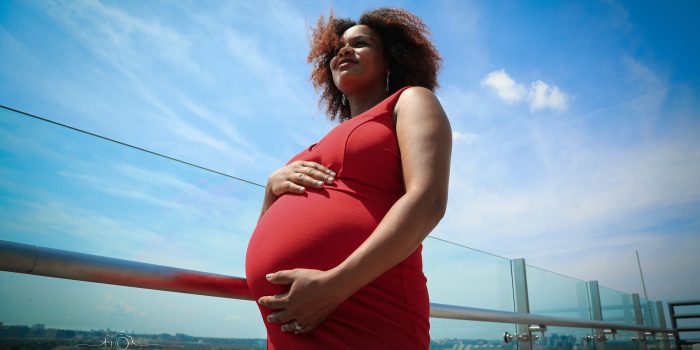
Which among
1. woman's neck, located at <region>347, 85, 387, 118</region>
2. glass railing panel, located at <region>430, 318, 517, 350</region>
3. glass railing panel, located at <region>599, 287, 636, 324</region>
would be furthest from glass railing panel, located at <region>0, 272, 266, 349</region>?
glass railing panel, located at <region>599, 287, 636, 324</region>

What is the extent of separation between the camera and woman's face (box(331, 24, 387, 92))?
146 centimetres

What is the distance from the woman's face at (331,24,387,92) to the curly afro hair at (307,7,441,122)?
67mm

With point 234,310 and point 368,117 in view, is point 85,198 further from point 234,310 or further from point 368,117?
point 368,117

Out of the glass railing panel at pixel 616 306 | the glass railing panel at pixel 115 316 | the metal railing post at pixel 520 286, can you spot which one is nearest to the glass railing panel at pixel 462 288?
the metal railing post at pixel 520 286

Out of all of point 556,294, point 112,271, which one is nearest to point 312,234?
point 112,271

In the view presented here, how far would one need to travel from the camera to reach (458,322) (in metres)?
2.59

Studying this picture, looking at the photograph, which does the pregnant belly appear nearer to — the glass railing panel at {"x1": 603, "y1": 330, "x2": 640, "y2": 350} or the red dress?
the red dress

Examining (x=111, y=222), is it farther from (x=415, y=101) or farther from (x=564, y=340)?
(x=564, y=340)

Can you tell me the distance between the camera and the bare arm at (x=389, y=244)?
0.79m

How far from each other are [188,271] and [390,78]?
100 cm

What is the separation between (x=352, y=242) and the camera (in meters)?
0.91

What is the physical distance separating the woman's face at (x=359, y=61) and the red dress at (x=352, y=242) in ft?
1.23

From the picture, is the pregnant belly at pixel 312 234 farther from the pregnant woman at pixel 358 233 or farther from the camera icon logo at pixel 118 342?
the camera icon logo at pixel 118 342

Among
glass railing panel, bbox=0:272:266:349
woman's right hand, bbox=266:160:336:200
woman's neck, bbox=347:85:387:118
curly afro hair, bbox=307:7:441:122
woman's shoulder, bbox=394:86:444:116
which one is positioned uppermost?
curly afro hair, bbox=307:7:441:122
